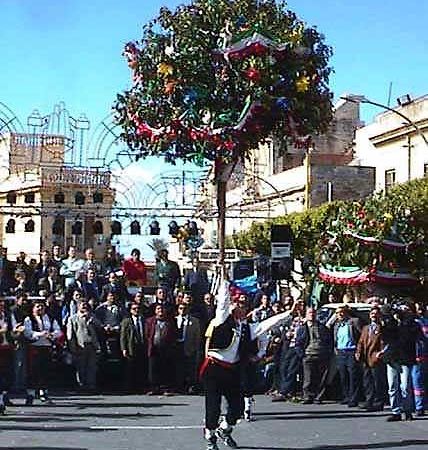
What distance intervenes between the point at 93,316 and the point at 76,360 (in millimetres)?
938

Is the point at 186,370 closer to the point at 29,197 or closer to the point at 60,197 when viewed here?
the point at 60,197

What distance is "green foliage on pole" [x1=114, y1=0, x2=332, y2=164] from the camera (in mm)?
17969

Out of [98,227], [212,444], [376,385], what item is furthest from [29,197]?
[212,444]

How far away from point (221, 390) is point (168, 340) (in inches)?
278

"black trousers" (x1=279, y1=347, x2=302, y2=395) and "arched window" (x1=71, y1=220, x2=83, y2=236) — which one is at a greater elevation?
"arched window" (x1=71, y1=220, x2=83, y2=236)

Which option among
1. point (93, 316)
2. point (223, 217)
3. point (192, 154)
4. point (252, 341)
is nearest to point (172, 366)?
point (93, 316)

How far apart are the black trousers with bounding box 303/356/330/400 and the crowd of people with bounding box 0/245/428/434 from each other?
18 millimetres

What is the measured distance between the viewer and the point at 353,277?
23500 mm

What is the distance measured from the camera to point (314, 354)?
18.9 meters

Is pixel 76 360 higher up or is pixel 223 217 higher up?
pixel 223 217

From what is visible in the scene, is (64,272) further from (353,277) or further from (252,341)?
(252,341)

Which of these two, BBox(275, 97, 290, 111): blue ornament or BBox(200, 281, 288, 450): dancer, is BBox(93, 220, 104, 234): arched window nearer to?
BBox(275, 97, 290, 111): blue ornament

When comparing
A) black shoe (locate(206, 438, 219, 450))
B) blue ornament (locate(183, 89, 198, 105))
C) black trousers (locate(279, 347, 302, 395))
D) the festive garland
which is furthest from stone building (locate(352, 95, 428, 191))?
black shoe (locate(206, 438, 219, 450))

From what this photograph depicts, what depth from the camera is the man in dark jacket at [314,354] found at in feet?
61.9
